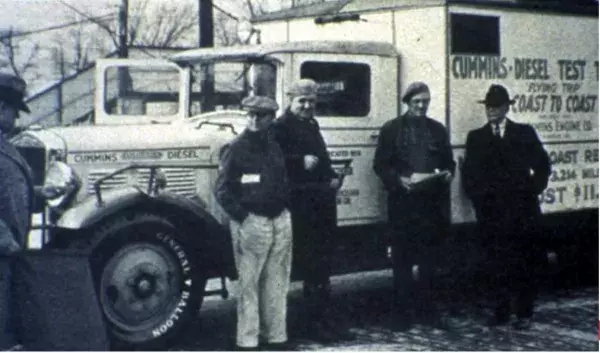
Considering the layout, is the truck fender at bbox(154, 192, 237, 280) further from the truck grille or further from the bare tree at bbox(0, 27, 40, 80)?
the bare tree at bbox(0, 27, 40, 80)

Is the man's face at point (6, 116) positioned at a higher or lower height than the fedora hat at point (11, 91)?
lower

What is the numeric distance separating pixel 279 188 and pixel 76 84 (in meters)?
5.50

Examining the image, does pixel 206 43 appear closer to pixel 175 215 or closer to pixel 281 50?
pixel 281 50

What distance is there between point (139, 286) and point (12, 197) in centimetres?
187

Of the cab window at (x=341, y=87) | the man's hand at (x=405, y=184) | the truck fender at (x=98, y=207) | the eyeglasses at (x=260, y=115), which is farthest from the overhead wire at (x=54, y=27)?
the man's hand at (x=405, y=184)

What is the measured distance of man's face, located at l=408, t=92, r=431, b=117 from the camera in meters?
6.88

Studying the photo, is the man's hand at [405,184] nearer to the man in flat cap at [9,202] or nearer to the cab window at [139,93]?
the cab window at [139,93]

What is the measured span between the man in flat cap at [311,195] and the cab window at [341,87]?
32cm

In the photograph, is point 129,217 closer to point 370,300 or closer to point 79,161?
point 79,161

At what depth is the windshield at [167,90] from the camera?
719 centimetres

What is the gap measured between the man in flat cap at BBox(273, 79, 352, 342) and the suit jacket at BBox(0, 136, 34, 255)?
7.33 feet

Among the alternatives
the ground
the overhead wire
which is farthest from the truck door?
the overhead wire

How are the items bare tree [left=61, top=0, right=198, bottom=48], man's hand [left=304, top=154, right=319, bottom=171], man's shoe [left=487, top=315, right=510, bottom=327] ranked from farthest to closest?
bare tree [left=61, top=0, right=198, bottom=48] < man's shoe [left=487, top=315, right=510, bottom=327] < man's hand [left=304, top=154, right=319, bottom=171]

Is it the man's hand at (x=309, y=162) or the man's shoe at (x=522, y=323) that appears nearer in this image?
the man's hand at (x=309, y=162)
